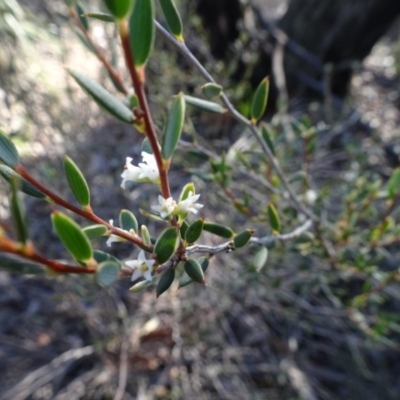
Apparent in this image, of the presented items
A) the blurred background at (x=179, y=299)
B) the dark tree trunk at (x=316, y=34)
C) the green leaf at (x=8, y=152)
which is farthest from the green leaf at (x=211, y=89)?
the dark tree trunk at (x=316, y=34)

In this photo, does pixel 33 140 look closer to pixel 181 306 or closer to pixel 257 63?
pixel 181 306

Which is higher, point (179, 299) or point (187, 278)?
point (179, 299)

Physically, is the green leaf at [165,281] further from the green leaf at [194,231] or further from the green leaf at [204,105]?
the green leaf at [204,105]

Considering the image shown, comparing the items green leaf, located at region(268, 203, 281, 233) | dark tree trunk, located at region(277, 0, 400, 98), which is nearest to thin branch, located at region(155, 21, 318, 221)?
green leaf, located at region(268, 203, 281, 233)

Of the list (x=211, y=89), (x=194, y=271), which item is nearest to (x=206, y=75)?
(x=211, y=89)

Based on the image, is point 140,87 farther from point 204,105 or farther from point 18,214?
point 204,105

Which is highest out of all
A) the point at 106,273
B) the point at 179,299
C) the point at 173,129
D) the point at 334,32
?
the point at 334,32

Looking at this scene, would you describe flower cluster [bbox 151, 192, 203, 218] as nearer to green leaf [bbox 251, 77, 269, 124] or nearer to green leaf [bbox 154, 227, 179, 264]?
green leaf [bbox 154, 227, 179, 264]
